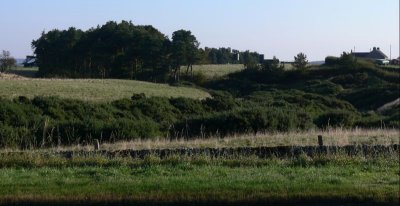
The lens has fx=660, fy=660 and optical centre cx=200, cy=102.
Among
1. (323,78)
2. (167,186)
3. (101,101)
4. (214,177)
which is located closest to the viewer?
(167,186)

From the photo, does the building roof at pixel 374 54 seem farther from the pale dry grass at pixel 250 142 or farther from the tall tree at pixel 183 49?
the pale dry grass at pixel 250 142

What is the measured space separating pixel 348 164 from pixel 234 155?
8.01 feet

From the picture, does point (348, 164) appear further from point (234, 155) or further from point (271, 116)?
point (271, 116)

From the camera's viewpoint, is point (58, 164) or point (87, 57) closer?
point (58, 164)

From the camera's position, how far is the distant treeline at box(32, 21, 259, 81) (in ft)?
305

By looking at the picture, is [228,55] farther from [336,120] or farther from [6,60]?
[336,120]

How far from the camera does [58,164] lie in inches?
542

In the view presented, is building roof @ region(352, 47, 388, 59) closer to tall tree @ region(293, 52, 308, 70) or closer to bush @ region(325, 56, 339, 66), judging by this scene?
bush @ region(325, 56, 339, 66)

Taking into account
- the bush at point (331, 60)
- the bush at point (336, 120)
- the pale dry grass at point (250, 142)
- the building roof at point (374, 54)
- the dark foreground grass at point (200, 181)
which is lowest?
the bush at point (336, 120)

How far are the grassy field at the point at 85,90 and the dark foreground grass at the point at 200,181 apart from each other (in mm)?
35532

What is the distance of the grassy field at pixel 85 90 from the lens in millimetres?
53263

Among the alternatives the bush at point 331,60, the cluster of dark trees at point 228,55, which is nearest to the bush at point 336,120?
the bush at point 331,60

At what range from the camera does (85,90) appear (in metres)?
59.8

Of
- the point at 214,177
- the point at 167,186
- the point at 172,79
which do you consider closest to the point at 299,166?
the point at 214,177
